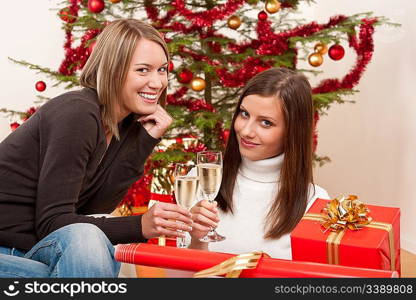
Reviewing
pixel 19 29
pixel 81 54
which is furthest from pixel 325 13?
pixel 19 29

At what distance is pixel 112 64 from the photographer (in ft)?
6.21

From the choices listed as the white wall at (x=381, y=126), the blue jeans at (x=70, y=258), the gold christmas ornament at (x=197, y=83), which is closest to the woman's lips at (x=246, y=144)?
the blue jeans at (x=70, y=258)

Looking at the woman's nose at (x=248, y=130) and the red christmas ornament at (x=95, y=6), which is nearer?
the woman's nose at (x=248, y=130)

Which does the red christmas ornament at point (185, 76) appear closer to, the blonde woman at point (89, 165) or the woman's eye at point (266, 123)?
the blonde woman at point (89, 165)

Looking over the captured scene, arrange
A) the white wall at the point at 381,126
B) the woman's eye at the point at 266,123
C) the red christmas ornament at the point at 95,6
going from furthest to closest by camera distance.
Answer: the white wall at the point at 381,126 < the red christmas ornament at the point at 95,6 < the woman's eye at the point at 266,123

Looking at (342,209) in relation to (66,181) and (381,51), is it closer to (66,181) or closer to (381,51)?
(66,181)

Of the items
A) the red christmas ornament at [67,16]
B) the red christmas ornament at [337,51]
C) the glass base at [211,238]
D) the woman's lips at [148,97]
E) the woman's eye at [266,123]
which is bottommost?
the glass base at [211,238]

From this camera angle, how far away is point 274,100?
1.97 meters

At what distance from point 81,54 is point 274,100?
6.18ft

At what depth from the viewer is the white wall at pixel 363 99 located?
3.81m

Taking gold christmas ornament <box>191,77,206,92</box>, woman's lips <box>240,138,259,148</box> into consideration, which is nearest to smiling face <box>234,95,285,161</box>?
woman's lips <box>240,138,259,148</box>

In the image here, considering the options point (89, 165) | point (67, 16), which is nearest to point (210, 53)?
point (67, 16)

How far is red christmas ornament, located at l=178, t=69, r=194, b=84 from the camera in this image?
331 centimetres

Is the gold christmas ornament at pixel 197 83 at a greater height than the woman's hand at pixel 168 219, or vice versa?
the gold christmas ornament at pixel 197 83
